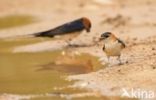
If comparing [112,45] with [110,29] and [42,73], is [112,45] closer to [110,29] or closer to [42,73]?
[42,73]

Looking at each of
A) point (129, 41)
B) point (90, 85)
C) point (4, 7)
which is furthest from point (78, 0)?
point (90, 85)

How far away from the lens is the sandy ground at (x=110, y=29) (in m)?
9.03

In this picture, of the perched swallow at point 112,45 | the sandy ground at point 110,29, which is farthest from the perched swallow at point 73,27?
the perched swallow at point 112,45

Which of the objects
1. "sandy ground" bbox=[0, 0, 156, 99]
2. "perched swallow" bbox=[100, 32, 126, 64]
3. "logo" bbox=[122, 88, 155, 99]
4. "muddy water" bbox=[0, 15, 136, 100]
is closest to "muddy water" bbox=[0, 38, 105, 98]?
"muddy water" bbox=[0, 15, 136, 100]

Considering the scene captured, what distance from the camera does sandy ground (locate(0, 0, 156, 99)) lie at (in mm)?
9031

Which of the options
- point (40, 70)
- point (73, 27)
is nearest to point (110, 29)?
point (73, 27)

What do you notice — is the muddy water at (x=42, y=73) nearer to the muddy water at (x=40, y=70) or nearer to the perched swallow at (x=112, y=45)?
the muddy water at (x=40, y=70)

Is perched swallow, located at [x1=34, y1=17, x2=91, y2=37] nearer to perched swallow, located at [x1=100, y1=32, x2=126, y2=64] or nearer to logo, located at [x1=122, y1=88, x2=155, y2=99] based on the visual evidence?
perched swallow, located at [x1=100, y1=32, x2=126, y2=64]

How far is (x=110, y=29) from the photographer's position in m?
15.2

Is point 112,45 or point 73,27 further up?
point 73,27

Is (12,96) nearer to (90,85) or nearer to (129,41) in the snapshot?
(90,85)

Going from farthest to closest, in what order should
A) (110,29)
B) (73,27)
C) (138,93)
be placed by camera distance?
(110,29) < (73,27) < (138,93)

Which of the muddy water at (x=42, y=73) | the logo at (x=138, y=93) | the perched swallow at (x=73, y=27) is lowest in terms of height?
the logo at (x=138, y=93)

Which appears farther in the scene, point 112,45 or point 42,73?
point 42,73
